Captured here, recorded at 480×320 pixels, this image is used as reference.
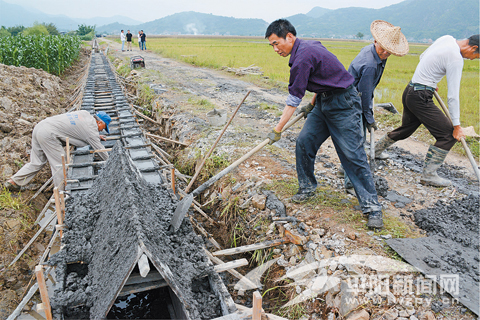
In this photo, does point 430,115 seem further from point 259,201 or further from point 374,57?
point 259,201

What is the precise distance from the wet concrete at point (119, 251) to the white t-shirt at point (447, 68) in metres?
3.20

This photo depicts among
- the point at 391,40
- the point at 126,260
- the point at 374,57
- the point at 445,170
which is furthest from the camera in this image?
the point at 445,170

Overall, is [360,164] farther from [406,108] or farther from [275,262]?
[406,108]

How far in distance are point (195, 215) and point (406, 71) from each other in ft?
48.8

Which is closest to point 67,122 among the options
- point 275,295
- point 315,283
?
point 275,295

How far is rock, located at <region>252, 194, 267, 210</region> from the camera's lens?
364cm

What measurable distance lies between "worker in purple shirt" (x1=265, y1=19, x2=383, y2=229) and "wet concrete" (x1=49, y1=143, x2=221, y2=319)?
1.42m

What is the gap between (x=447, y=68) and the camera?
330 centimetres

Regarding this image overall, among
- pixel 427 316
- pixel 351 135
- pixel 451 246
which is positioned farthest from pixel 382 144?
pixel 427 316

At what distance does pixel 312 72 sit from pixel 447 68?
1.72 m

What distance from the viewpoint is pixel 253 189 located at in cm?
395

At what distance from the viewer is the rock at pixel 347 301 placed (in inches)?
91.8

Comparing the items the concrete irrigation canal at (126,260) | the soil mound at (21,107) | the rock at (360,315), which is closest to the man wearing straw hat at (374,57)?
the rock at (360,315)

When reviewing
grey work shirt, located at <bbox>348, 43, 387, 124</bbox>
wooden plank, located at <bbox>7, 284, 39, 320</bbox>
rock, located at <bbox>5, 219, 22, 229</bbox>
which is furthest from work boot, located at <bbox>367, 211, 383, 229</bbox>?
rock, located at <bbox>5, 219, 22, 229</bbox>
